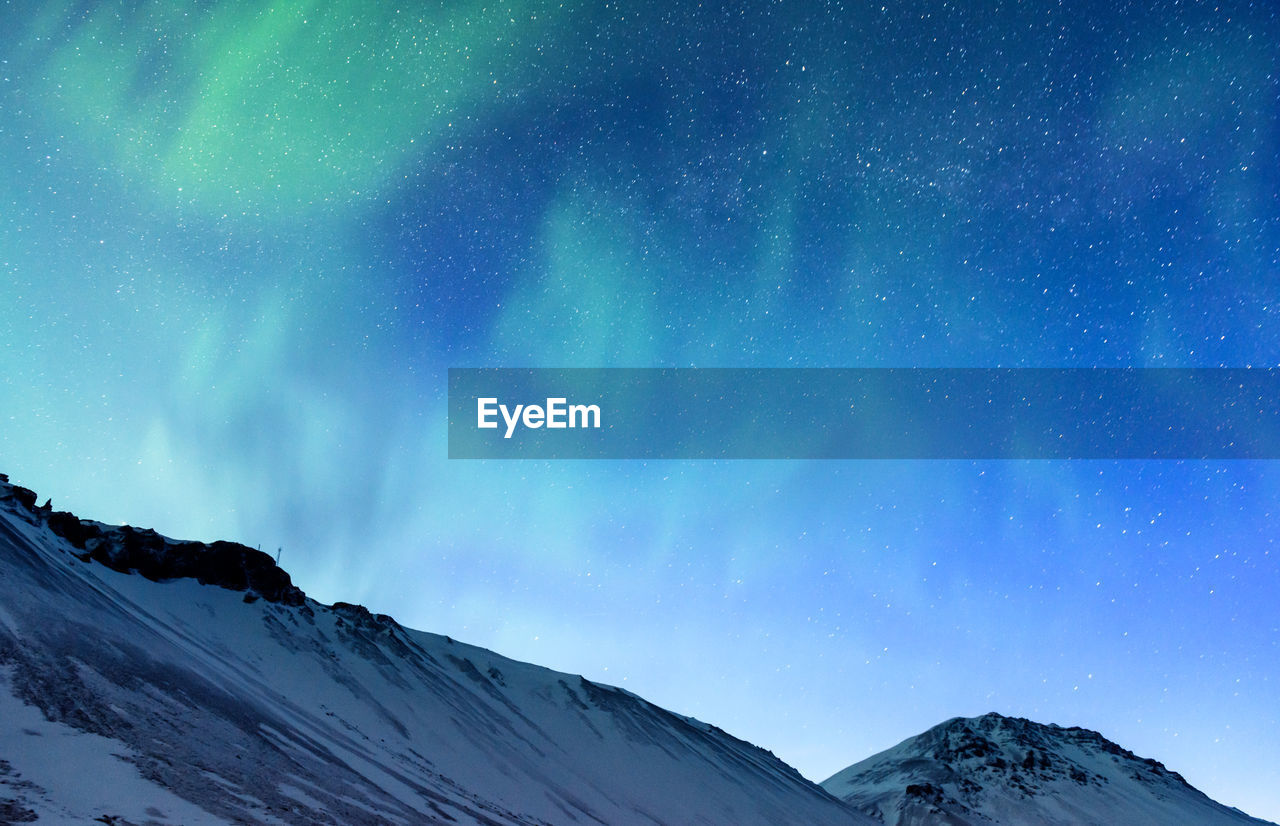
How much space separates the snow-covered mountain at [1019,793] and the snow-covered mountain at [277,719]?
49.2 metres

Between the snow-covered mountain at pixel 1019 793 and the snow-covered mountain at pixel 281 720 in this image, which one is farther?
the snow-covered mountain at pixel 1019 793

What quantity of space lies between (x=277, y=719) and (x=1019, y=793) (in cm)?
17596

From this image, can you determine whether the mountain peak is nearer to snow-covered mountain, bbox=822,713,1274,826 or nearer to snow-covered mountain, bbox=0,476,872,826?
snow-covered mountain, bbox=0,476,872,826

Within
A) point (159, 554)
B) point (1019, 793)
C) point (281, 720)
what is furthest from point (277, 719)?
point (1019, 793)

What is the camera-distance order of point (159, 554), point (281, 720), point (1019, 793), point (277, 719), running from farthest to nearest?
point (1019, 793)
point (159, 554)
point (281, 720)
point (277, 719)

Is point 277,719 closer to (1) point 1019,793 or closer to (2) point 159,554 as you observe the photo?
(2) point 159,554

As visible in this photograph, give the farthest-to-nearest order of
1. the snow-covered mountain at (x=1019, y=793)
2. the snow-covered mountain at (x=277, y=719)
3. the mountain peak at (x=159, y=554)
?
1. the snow-covered mountain at (x=1019, y=793)
2. the mountain peak at (x=159, y=554)
3. the snow-covered mountain at (x=277, y=719)

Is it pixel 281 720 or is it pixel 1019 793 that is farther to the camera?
pixel 1019 793

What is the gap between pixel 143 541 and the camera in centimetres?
8388

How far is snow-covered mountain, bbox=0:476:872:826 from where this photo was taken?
30578 mm

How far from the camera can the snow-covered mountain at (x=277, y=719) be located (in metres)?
30.6

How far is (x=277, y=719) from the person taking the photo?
50375 millimetres

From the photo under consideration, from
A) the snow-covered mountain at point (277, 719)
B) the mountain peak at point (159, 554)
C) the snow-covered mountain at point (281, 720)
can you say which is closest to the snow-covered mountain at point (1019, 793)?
the snow-covered mountain at point (281, 720)

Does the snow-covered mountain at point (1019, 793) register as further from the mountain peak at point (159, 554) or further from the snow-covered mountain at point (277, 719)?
the mountain peak at point (159, 554)
